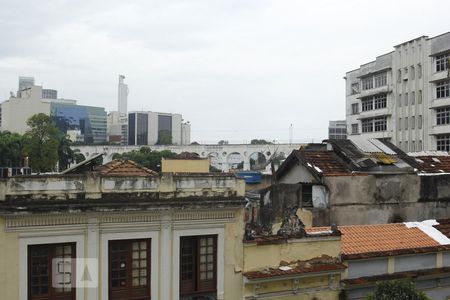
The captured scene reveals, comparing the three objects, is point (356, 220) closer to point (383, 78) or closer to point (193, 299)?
point (193, 299)

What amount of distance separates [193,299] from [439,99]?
1851 inches

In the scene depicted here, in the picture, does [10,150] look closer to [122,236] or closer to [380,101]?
[380,101]

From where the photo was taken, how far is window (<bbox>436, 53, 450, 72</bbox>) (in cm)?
5170

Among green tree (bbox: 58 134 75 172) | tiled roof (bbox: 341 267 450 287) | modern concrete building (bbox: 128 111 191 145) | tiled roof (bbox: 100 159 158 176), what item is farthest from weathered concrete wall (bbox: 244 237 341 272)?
modern concrete building (bbox: 128 111 191 145)

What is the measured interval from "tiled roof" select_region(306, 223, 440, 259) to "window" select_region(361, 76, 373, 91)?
48.2m

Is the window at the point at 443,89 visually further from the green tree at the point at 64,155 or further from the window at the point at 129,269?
the green tree at the point at 64,155

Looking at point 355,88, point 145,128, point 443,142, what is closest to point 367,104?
point 355,88

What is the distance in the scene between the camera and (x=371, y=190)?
63.5 ft

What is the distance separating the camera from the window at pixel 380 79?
61438 millimetres

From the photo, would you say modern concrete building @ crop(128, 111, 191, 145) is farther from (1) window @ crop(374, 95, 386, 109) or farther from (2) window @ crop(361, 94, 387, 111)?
(1) window @ crop(374, 95, 386, 109)

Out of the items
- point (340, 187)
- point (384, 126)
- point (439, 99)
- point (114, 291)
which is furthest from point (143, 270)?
point (384, 126)

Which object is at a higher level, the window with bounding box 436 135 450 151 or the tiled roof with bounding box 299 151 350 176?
the window with bounding box 436 135 450 151

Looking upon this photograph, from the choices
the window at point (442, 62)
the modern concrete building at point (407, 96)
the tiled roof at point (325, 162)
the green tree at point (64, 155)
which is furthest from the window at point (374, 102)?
the green tree at point (64, 155)

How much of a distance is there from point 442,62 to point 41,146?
51.4m
